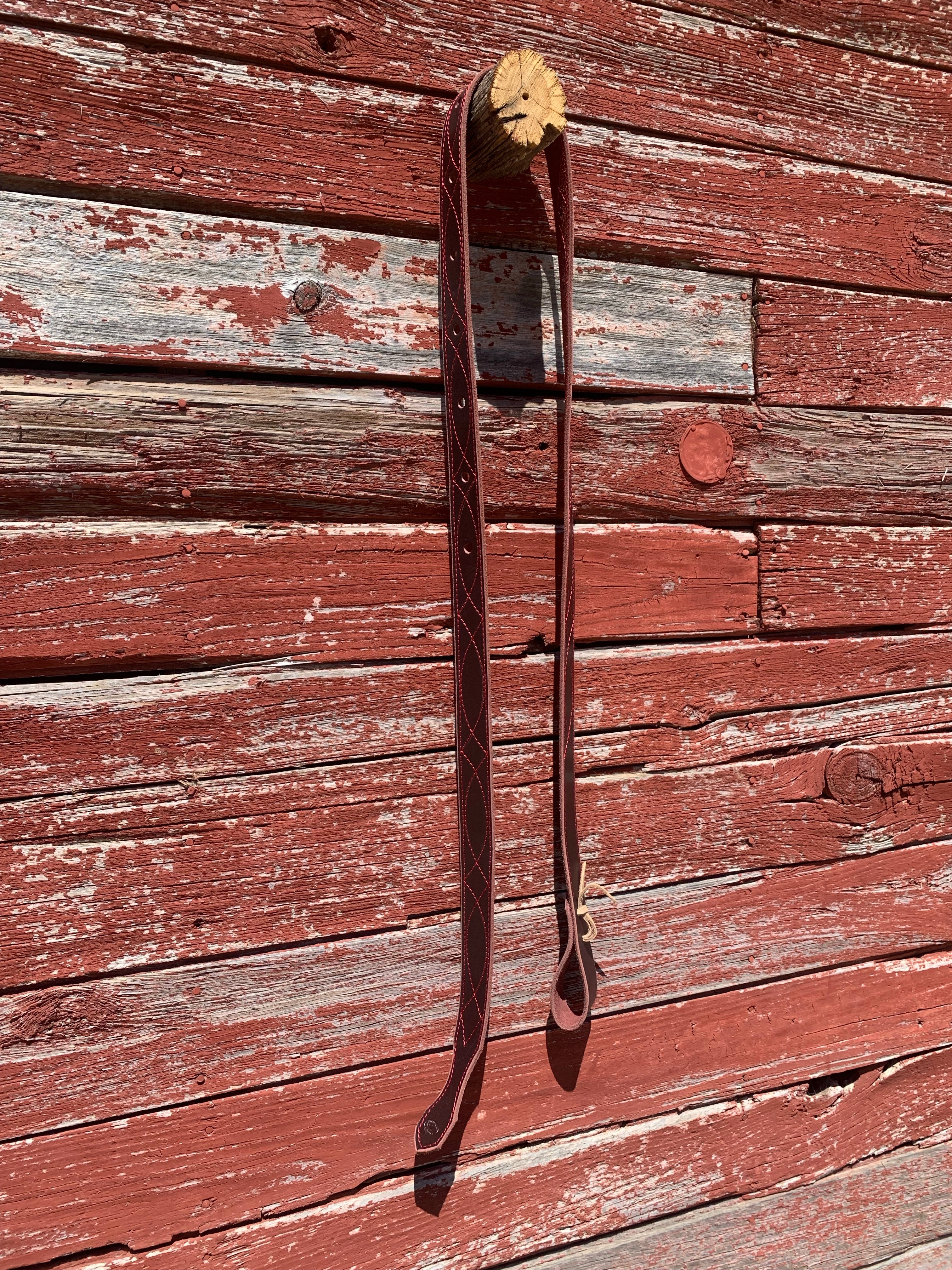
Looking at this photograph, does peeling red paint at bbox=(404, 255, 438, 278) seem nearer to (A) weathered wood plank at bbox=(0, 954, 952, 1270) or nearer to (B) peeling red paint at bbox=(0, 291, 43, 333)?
(B) peeling red paint at bbox=(0, 291, 43, 333)

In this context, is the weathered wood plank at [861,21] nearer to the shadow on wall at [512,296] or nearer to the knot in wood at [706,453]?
the shadow on wall at [512,296]

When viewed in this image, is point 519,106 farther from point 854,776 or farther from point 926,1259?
point 926,1259

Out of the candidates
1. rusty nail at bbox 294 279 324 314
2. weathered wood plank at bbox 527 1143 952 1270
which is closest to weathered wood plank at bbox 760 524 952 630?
rusty nail at bbox 294 279 324 314

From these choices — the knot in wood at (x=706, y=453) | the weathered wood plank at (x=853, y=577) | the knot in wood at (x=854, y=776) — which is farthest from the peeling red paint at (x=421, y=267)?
the knot in wood at (x=854, y=776)

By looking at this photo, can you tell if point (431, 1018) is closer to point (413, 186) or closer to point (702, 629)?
point (702, 629)

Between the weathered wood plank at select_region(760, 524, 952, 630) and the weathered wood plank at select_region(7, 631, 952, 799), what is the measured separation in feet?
0.16

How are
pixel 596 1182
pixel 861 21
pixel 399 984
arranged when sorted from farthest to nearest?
1. pixel 861 21
2. pixel 596 1182
3. pixel 399 984

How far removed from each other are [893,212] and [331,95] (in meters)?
1.07

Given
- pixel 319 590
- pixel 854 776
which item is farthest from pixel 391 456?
pixel 854 776

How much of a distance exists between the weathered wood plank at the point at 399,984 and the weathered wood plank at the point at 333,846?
0.12 ft

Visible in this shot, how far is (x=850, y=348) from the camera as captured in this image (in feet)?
5.24

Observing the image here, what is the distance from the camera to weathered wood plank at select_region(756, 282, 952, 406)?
1.53 m

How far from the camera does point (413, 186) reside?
49.6 inches

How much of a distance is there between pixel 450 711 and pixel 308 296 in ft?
2.10
